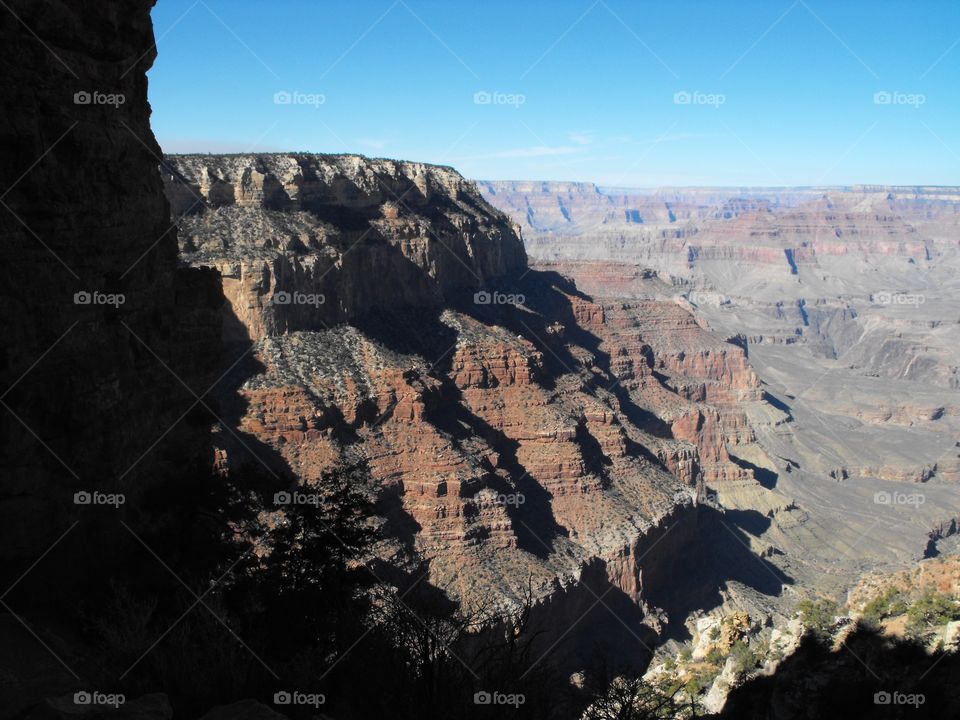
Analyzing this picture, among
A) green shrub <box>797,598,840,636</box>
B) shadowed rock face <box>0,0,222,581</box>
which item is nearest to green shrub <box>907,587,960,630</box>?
green shrub <box>797,598,840,636</box>

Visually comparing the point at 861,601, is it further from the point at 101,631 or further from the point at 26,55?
the point at 26,55

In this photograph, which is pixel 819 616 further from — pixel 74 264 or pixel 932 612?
pixel 74 264

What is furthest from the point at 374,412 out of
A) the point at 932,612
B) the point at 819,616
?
the point at 932,612

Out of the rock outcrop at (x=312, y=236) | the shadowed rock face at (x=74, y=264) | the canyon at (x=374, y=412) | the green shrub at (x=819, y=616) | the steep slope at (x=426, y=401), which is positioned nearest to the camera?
the shadowed rock face at (x=74, y=264)

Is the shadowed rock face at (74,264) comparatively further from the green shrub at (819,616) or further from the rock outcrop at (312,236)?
the rock outcrop at (312,236)

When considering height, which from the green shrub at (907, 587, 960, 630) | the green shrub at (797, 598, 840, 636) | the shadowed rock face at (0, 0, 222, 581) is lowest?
the green shrub at (797, 598, 840, 636)

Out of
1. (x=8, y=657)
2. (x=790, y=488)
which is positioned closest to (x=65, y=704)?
(x=8, y=657)

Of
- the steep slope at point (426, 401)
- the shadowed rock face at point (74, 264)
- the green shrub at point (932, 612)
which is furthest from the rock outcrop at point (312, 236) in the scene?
the green shrub at point (932, 612)

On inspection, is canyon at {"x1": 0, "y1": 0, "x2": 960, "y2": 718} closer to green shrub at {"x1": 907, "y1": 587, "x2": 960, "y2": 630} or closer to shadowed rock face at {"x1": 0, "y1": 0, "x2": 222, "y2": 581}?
shadowed rock face at {"x1": 0, "y1": 0, "x2": 222, "y2": 581}
